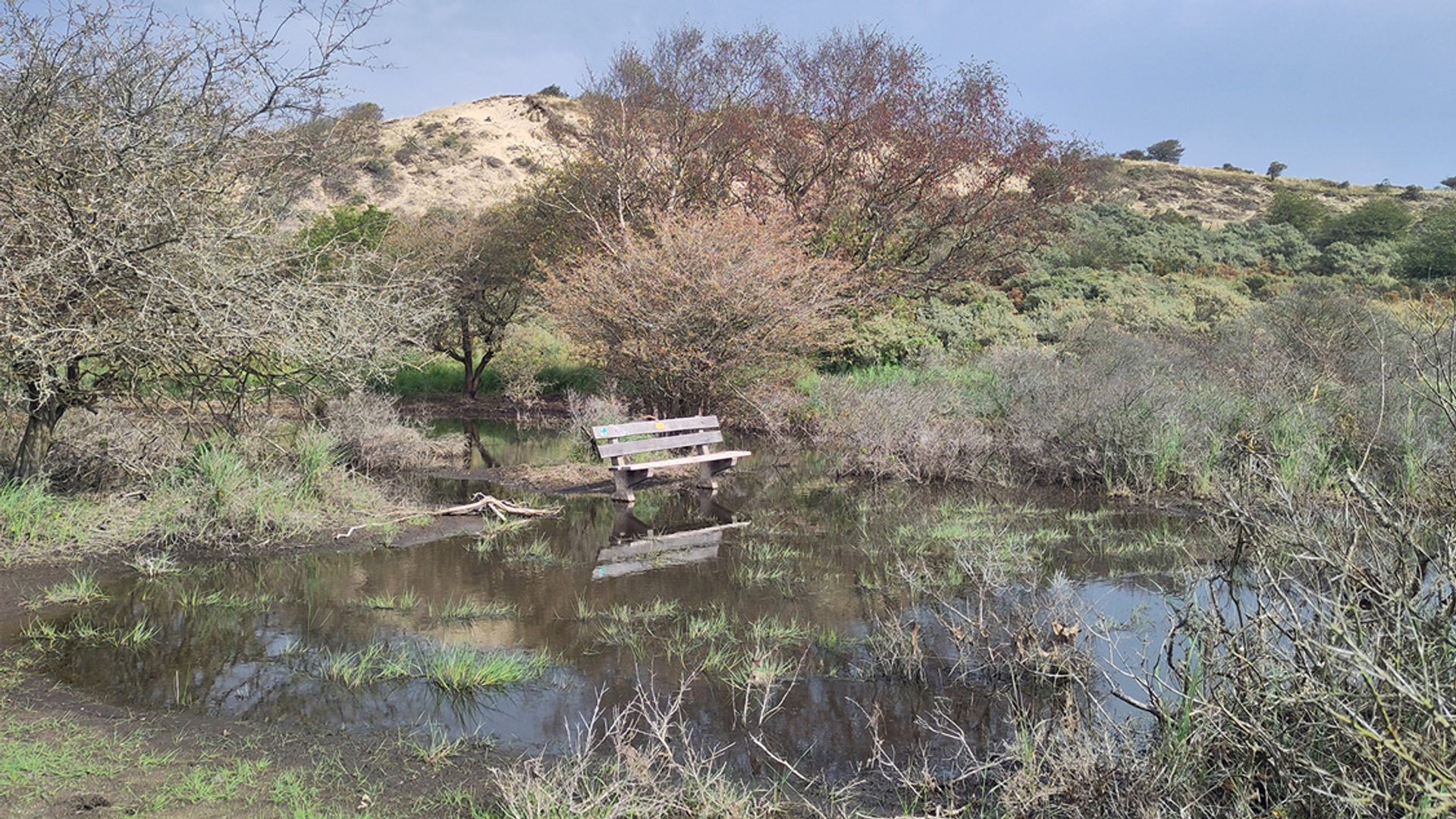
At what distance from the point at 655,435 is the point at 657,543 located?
163 inches

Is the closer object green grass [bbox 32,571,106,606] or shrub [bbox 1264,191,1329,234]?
green grass [bbox 32,571,106,606]

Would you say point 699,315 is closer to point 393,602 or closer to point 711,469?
point 711,469

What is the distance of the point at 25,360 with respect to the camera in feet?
25.7

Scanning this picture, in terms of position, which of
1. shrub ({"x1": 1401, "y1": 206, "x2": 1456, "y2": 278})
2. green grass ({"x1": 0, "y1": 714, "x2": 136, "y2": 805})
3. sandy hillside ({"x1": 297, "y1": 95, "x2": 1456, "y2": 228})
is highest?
sandy hillside ({"x1": 297, "y1": 95, "x2": 1456, "y2": 228})

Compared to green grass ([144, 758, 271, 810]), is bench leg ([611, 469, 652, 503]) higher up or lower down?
higher up

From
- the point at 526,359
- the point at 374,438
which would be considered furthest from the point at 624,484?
the point at 526,359

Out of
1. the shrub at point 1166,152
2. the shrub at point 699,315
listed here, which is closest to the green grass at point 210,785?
the shrub at point 699,315

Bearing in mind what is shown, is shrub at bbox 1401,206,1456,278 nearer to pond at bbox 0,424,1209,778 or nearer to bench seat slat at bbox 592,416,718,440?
bench seat slat at bbox 592,416,718,440

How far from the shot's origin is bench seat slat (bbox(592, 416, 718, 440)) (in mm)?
12016

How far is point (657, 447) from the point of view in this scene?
1257 centimetres

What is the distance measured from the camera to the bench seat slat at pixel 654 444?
12.1 m

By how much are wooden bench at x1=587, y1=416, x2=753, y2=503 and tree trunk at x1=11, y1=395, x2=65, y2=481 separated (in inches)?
218

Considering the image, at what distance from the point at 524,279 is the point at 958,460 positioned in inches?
515

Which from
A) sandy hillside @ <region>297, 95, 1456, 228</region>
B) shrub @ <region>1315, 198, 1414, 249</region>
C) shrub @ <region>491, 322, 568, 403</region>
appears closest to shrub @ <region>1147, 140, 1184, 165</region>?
sandy hillside @ <region>297, 95, 1456, 228</region>
